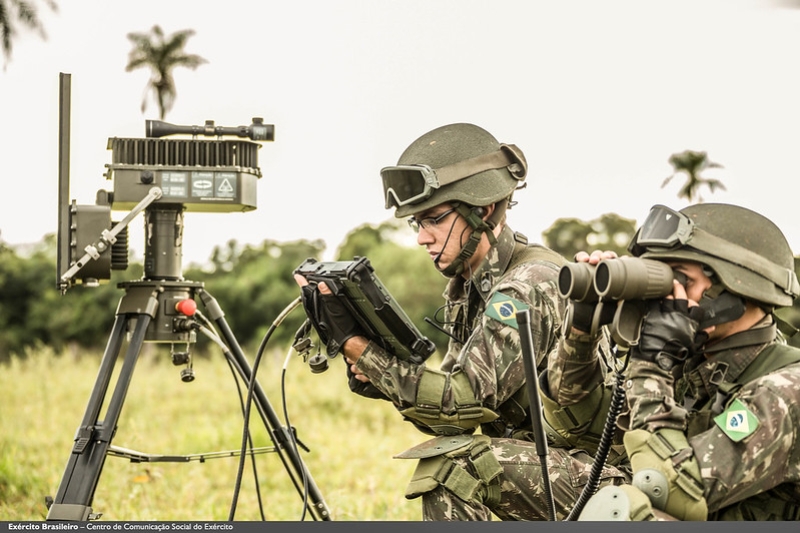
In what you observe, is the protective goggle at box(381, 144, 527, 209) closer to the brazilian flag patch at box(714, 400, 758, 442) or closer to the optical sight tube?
the optical sight tube

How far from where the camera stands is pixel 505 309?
5105 millimetres

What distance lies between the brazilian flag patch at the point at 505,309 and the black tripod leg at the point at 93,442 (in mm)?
1902

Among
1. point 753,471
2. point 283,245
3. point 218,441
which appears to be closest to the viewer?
point 753,471

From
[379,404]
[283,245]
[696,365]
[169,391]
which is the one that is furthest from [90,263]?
[283,245]

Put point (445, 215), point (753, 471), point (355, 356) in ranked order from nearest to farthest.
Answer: point (753, 471) < point (355, 356) < point (445, 215)

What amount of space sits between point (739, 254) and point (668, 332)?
48 centimetres

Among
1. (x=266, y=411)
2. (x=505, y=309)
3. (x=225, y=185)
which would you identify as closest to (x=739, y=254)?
(x=505, y=309)

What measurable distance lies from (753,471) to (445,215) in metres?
2.04

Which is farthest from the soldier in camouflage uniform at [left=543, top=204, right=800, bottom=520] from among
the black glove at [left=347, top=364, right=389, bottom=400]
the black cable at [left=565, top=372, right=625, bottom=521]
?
the black glove at [left=347, top=364, right=389, bottom=400]

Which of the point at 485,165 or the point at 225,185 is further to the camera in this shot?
the point at 225,185

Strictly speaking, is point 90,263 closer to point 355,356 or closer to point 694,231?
point 355,356

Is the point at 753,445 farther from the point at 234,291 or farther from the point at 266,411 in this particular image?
the point at 234,291

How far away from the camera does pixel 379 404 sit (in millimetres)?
13938

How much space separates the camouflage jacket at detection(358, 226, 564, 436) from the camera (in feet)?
16.4
